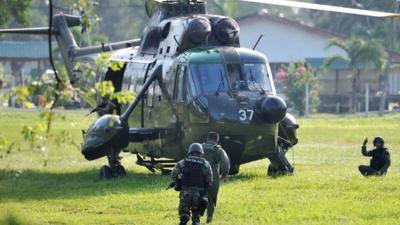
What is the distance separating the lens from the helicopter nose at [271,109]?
22875 millimetres

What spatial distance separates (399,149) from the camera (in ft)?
123

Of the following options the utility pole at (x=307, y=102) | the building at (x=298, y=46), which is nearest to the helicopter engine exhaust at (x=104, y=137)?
the utility pole at (x=307, y=102)

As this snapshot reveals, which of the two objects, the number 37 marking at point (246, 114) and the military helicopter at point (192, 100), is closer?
the number 37 marking at point (246, 114)

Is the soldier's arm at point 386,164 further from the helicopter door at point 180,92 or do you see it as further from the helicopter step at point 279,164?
the helicopter door at point 180,92

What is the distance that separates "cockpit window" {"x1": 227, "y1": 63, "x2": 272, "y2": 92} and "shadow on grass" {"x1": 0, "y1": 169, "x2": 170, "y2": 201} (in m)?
2.59

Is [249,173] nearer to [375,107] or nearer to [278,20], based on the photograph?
[375,107]

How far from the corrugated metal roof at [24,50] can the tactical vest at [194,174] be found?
7398 cm

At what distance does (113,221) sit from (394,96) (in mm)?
62384

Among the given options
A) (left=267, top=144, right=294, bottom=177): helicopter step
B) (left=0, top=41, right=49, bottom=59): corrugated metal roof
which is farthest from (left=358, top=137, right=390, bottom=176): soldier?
(left=0, top=41, right=49, bottom=59): corrugated metal roof

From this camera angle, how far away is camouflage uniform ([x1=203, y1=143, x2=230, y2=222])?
18.3 metres

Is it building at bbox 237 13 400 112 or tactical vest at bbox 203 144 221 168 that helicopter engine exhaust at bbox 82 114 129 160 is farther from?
building at bbox 237 13 400 112

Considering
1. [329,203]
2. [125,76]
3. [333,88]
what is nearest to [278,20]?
[333,88]

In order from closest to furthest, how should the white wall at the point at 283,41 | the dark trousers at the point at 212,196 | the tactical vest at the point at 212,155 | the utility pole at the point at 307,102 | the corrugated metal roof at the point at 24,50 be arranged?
the dark trousers at the point at 212,196 < the tactical vest at the point at 212,155 < the utility pole at the point at 307,102 < the white wall at the point at 283,41 < the corrugated metal roof at the point at 24,50

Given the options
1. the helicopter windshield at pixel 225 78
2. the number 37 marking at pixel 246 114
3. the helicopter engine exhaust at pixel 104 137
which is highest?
the helicopter windshield at pixel 225 78
